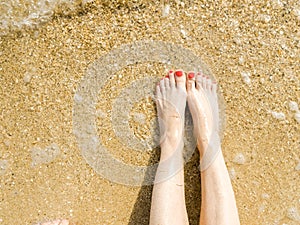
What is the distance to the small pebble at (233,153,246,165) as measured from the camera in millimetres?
2688

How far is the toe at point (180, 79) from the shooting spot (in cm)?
268

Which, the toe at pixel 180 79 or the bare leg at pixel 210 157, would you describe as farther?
the toe at pixel 180 79

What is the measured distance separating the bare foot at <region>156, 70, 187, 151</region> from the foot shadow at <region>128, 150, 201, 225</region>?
172mm

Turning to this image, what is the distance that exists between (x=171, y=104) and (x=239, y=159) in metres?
0.56

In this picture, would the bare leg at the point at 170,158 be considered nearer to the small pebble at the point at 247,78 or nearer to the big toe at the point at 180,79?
the big toe at the point at 180,79

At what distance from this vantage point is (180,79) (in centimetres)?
269

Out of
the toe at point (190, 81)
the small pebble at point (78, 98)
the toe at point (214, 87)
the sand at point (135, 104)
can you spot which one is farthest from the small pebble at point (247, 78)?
the small pebble at point (78, 98)

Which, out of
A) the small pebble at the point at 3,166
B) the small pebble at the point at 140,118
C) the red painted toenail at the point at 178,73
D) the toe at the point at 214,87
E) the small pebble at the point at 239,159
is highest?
the red painted toenail at the point at 178,73

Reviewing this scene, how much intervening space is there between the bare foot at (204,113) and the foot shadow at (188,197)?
0.08 m

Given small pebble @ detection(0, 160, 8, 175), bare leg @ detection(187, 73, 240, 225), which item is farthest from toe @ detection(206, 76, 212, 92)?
small pebble @ detection(0, 160, 8, 175)

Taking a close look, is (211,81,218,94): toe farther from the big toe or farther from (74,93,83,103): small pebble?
(74,93,83,103): small pebble

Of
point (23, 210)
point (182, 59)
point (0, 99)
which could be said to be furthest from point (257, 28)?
point (23, 210)

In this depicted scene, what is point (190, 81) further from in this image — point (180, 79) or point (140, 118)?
point (140, 118)

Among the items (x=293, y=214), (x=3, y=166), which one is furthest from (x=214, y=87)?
(x=3, y=166)
